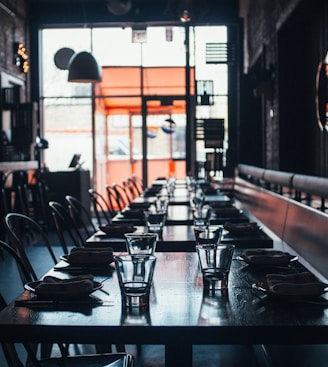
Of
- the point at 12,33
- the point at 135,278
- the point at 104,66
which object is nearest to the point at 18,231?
the point at 135,278

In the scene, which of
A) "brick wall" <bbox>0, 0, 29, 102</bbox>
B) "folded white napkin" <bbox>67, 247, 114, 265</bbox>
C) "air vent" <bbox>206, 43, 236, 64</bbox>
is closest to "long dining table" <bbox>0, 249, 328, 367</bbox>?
"folded white napkin" <bbox>67, 247, 114, 265</bbox>

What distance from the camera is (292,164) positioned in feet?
25.8

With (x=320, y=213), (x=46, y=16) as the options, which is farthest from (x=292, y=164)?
(x=46, y=16)

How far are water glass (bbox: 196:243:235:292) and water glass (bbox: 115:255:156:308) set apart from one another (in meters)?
0.20

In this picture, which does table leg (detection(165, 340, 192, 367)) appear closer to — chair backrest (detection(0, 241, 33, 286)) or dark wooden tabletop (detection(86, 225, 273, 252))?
chair backrest (detection(0, 241, 33, 286))

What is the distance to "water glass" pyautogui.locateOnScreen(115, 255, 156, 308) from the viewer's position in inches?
66.6

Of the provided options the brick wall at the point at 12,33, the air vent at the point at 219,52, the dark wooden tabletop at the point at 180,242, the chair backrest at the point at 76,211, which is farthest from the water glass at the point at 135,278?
the air vent at the point at 219,52

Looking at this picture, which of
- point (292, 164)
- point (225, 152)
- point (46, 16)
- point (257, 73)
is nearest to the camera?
point (292, 164)

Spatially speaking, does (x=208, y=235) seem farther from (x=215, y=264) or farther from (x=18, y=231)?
(x=18, y=231)

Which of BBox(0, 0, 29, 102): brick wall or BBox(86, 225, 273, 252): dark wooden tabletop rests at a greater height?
BBox(0, 0, 29, 102): brick wall

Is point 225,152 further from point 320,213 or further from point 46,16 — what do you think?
point 320,213

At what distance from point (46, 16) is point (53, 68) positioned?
975mm

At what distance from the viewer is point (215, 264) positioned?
1.86m

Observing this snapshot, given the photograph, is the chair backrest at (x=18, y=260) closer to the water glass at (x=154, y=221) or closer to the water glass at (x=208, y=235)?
the water glass at (x=208, y=235)
